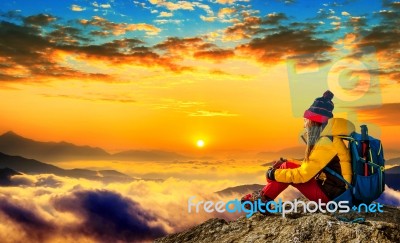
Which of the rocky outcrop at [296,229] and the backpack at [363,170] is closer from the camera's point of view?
the rocky outcrop at [296,229]

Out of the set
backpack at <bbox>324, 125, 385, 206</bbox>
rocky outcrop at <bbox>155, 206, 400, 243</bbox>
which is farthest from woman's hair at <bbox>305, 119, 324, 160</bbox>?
rocky outcrop at <bbox>155, 206, 400, 243</bbox>

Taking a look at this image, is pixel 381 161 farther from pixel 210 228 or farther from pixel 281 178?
pixel 210 228

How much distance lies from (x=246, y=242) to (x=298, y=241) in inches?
48.1

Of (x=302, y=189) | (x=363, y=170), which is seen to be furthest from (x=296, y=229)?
(x=363, y=170)

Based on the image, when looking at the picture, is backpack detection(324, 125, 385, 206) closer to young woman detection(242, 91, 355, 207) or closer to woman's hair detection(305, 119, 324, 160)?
young woman detection(242, 91, 355, 207)

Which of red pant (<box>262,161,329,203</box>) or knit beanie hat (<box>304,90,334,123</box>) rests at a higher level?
knit beanie hat (<box>304,90,334,123</box>)

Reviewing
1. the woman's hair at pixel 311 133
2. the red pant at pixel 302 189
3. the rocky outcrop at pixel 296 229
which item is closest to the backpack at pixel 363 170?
the red pant at pixel 302 189

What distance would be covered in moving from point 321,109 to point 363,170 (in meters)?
1.63

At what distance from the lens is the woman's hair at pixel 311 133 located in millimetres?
10875

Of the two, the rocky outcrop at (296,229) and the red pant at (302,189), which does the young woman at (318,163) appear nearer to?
the red pant at (302,189)

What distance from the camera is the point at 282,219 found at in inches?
414

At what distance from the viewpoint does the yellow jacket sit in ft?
34.4

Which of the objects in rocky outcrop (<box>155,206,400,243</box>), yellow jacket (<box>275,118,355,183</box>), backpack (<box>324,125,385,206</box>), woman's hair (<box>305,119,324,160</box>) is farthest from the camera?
woman's hair (<box>305,119,324,160</box>)

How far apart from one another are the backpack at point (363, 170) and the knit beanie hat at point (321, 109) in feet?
2.24
